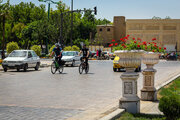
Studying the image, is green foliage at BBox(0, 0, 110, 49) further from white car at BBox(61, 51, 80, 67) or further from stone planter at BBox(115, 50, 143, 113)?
stone planter at BBox(115, 50, 143, 113)

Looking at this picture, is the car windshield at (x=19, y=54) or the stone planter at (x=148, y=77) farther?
the car windshield at (x=19, y=54)

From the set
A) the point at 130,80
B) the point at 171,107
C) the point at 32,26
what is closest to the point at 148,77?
the point at 130,80

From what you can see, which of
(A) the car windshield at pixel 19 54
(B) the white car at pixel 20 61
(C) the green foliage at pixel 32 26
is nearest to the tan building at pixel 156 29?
(C) the green foliage at pixel 32 26

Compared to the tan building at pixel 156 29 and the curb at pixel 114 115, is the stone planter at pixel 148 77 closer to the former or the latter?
the curb at pixel 114 115

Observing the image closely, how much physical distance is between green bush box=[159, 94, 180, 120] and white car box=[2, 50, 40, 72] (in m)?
19.5

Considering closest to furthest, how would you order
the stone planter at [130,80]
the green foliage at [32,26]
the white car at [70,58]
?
the stone planter at [130,80] → the white car at [70,58] → the green foliage at [32,26]

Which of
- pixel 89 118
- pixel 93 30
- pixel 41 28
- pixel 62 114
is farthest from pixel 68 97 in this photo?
pixel 93 30

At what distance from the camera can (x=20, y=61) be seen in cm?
2522

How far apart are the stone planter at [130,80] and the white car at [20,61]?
18239mm

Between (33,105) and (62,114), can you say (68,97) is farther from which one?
(62,114)

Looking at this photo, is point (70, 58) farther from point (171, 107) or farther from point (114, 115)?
point (171, 107)

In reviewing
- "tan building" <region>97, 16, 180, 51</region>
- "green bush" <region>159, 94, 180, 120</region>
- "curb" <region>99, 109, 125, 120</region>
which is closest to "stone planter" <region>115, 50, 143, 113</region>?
"curb" <region>99, 109, 125, 120</region>

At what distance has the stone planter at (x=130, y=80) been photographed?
7.73 metres

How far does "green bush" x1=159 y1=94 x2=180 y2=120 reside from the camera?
6578mm
